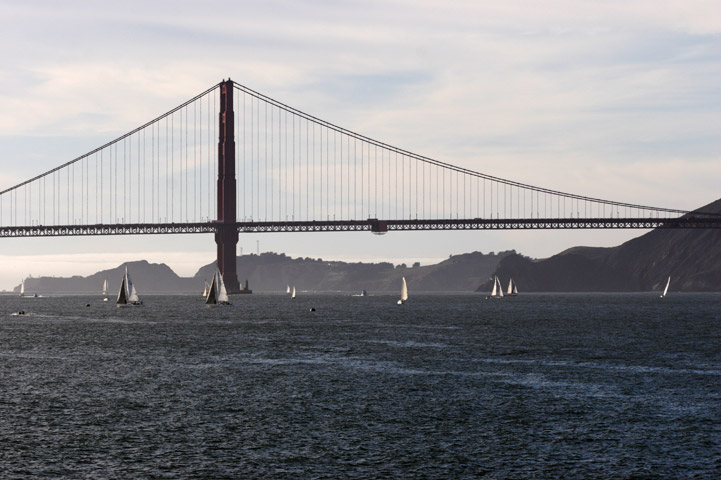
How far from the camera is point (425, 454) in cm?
2505

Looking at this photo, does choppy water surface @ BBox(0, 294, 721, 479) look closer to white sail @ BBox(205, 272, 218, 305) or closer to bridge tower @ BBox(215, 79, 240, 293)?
white sail @ BBox(205, 272, 218, 305)

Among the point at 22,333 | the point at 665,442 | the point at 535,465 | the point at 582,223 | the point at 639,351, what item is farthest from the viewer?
the point at 582,223

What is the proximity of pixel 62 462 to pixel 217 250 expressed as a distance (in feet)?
466

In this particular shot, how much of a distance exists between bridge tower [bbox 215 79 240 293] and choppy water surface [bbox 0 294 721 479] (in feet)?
332

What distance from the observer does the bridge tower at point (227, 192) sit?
163 metres

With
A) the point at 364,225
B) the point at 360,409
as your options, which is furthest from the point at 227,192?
the point at 360,409

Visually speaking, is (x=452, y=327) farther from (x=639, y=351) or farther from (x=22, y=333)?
(x=22, y=333)

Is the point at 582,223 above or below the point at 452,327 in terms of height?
above

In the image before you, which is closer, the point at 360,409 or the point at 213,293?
the point at 360,409

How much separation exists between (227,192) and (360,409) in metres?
138

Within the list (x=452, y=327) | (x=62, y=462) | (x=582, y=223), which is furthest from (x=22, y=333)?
(x=582, y=223)

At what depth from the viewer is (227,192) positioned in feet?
550

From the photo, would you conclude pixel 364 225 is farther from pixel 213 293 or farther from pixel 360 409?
pixel 360 409

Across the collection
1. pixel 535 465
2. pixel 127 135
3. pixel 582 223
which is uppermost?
pixel 127 135
